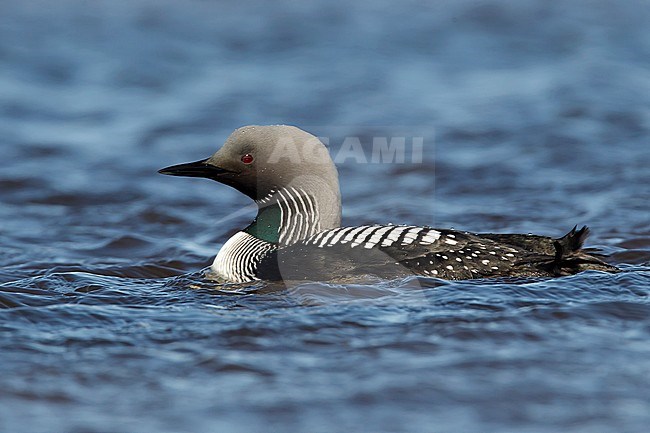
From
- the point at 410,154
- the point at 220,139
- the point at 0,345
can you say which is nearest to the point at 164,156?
the point at 220,139

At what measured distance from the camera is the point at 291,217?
5.86 meters

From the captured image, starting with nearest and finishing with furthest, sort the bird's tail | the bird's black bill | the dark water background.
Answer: the dark water background, the bird's tail, the bird's black bill

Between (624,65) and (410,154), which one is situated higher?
(624,65)

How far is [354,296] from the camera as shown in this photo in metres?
5.23

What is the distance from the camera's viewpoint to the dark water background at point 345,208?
4.18 meters

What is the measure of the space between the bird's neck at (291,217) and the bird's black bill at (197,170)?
12.7 inches

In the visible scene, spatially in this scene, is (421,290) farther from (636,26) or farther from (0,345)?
(636,26)

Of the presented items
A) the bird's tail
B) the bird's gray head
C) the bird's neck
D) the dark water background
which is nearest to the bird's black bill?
the bird's gray head

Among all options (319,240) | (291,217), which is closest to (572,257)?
(319,240)

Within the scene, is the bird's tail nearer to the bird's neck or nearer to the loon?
the loon

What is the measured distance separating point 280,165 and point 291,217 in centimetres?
30

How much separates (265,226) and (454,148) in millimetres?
3387

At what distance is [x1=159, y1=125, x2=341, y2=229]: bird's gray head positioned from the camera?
18.8 ft

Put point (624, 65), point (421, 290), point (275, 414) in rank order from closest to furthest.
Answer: point (275, 414) → point (421, 290) → point (624, 65)
